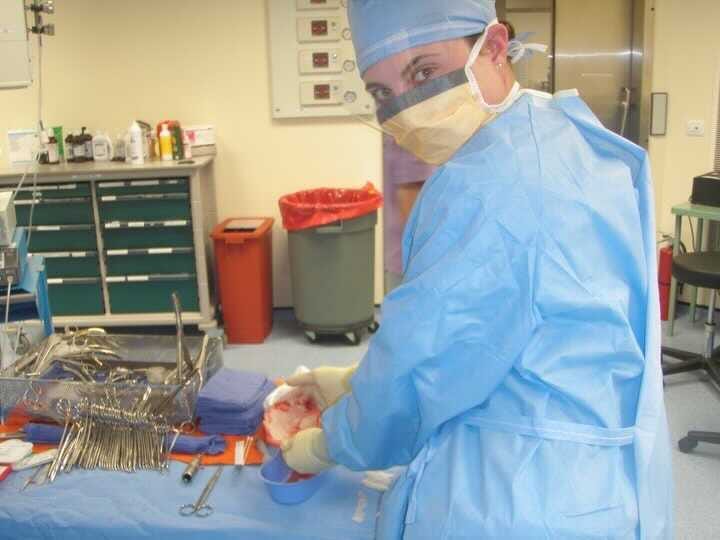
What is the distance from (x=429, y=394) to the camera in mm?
994

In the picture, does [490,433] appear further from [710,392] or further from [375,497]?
[710,392]

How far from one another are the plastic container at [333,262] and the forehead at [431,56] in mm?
2554

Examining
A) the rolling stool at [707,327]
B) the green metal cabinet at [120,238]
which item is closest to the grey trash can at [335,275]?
the green metal cabinet at [120,238]

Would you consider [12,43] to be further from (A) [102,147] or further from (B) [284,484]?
(A) [102,147]

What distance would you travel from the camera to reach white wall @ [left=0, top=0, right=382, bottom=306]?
4141mm

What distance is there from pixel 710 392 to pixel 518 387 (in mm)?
2826

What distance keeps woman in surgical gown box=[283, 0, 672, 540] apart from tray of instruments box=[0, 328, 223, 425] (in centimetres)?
76

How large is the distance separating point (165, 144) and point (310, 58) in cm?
95

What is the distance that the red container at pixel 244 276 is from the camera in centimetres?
391

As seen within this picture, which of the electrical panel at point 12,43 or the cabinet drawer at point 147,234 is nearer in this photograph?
the electrical panel at point 12,43

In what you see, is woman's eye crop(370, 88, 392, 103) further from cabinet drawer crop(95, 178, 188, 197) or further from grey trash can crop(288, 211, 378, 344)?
cabinet drawer crop(95, 178, 188, 197)

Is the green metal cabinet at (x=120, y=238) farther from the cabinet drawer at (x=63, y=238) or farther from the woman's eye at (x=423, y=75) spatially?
the woman's eye at (x=423, y=75)

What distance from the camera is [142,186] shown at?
379 centimetres

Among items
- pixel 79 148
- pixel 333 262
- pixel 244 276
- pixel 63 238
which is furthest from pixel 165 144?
pixel 333 262
